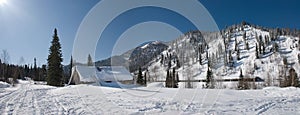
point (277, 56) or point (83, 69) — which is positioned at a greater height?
point (277, 56)

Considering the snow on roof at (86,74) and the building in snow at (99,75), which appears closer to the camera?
the snow on roof at (86,74)

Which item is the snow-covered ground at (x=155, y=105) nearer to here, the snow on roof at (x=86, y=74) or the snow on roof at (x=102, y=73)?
the snow on roof at (x=86, y=74)

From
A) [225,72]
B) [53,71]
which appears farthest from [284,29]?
[53,71]

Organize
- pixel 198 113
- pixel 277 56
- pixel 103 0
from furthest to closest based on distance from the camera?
pixel 277 56
pixel 103 0
pixel 198 113

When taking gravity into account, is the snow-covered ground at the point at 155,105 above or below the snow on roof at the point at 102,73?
below

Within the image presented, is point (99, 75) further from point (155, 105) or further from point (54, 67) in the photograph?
point (155, 105)

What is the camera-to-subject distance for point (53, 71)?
35.2m

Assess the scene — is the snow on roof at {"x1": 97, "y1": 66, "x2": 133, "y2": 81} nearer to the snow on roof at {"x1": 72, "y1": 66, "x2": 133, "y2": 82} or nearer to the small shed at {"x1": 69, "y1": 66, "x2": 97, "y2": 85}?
the snow on roof at {"x1": 72, "y1": 66, "x2": 133, "y2": 82}

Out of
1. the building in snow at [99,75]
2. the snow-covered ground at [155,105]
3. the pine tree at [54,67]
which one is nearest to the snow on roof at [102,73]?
the building in snow at [99,75]

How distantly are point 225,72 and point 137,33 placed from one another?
117 meters

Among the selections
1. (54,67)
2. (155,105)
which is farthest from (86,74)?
(155,105)

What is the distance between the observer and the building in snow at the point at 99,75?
47781 millimetres

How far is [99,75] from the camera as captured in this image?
5262 centimetres

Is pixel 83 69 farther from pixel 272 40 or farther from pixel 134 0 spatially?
pixel 272 40
